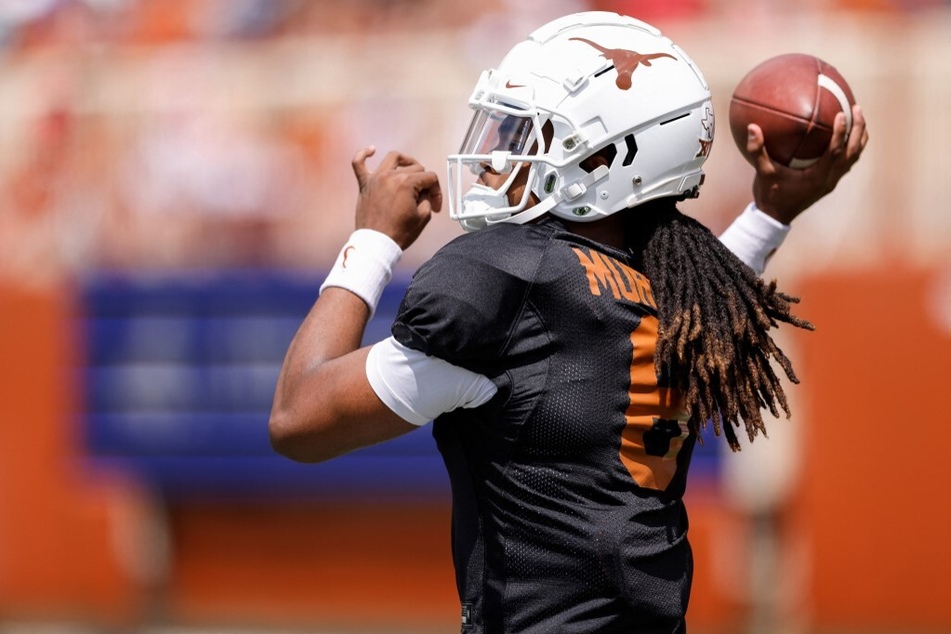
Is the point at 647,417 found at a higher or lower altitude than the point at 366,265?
lower

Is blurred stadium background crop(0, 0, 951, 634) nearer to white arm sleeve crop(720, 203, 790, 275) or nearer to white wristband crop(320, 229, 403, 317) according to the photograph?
white arm sleeve crop(720, 203, 790, 275)

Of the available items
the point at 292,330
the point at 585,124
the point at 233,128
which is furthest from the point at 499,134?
the point at 233,128

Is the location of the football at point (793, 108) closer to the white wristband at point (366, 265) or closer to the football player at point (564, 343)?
the football player at point (564, 343)

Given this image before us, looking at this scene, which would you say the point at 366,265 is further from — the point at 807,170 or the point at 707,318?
the point at 807,170

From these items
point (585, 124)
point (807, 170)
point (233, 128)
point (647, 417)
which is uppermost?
point (233, 128)

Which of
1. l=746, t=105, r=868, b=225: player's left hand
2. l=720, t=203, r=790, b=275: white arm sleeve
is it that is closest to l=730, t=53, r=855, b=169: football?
l=746, t=105, r=868, b=225: player's left hand

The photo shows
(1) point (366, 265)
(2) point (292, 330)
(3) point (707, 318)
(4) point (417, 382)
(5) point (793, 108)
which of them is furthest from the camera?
(2) point (292, 330)

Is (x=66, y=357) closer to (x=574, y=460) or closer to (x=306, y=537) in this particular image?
(x=306, y=537)

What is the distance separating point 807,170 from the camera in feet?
8.82

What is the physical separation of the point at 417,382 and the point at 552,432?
0.80 feet

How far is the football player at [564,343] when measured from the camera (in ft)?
7.13

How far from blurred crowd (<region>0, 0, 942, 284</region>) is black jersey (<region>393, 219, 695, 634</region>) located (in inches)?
175

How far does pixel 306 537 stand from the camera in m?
6.72

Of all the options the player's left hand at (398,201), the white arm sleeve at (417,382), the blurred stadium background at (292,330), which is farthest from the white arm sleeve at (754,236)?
the blurred stadium background at (292,330)
